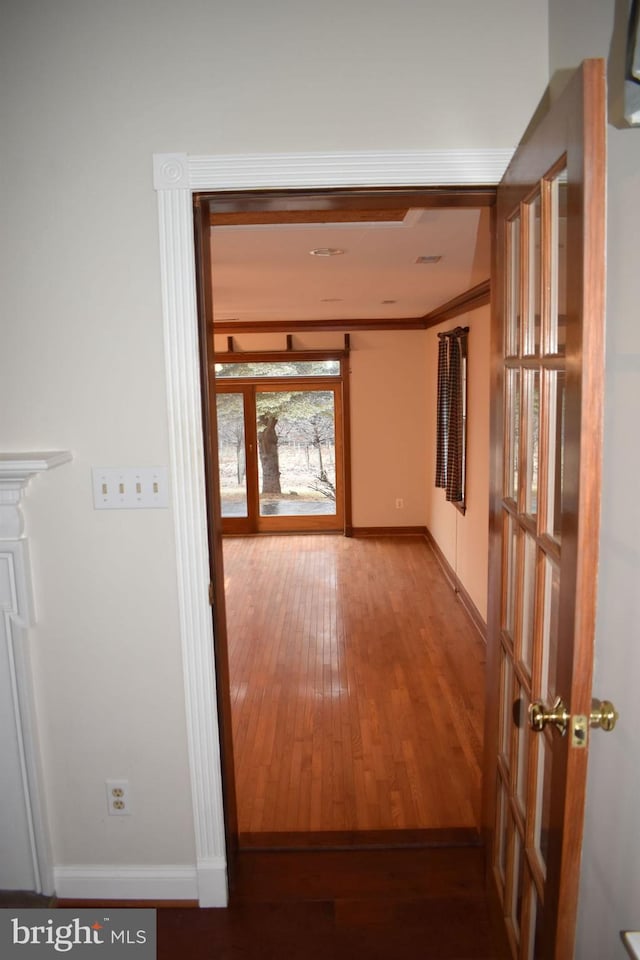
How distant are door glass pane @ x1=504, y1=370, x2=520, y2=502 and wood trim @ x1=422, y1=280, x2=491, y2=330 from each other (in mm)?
2005

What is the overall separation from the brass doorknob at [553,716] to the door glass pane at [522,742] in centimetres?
36

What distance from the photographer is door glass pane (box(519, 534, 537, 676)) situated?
4.91ft

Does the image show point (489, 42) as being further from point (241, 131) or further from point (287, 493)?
point (287, 493)

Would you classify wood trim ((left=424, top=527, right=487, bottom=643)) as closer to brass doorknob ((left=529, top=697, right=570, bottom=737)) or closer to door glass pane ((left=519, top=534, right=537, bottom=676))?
door glass pane ((left=519, top=534, right=537, bottom=676))

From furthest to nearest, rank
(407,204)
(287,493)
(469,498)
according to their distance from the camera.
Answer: (287,493) < (469,498) < (407,204)

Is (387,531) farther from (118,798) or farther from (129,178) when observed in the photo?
(129,178)

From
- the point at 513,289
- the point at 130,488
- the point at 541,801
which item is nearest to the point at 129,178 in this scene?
the point at 130,488

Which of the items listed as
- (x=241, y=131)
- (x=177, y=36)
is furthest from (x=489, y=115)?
(x=177, y=36)

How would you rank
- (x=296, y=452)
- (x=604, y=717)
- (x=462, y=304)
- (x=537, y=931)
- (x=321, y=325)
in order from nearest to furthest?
(x=604, y=717)
(x=537, y=931)
(x=462, y=304)
(x=321, y=325)
(x=296, y=452)

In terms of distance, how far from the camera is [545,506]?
4.46ft

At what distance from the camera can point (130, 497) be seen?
1815 millimetres

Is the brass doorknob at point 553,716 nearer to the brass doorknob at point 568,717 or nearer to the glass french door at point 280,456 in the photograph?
the brass doorknob at point 568,717

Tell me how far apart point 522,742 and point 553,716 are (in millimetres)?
517

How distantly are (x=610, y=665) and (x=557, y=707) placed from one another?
275 millimetres
